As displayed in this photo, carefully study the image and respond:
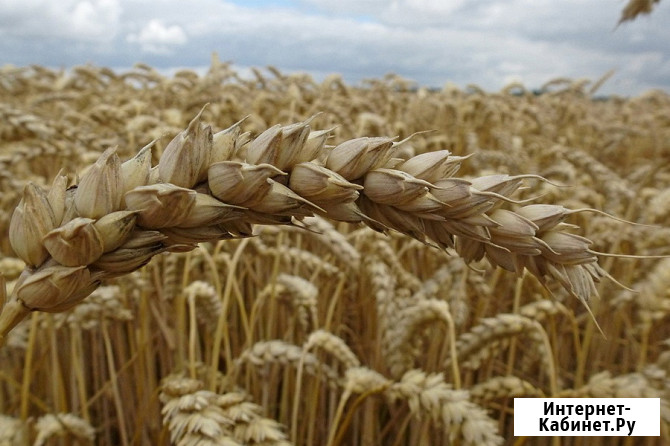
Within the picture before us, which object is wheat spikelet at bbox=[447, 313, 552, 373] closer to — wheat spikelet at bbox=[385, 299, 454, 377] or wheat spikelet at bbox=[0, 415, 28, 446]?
wheat spikelet at bbox=[385, 299, 454, 377]

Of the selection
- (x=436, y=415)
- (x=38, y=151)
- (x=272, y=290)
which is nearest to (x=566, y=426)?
(x=436, y=415)

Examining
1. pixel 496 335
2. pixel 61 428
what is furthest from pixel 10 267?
pixel 496 335

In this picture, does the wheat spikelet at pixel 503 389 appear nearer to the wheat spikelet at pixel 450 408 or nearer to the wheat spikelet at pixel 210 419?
the wheat spikelet at pixel 450 408

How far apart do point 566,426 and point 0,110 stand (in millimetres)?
1776

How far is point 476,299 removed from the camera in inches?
79.0

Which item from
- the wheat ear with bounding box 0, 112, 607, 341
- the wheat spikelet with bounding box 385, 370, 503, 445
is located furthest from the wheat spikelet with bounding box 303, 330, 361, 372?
the wheat ear with bounding box 0, 112, 607, 341

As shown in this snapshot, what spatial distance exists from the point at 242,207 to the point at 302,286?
95cm

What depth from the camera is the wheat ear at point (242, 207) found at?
417 millimetres

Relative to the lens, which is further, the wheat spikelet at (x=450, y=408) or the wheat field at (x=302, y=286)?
the wheat spikelet at (x=450, y=408)

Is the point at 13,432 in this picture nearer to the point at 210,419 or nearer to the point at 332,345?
the point at 210,419

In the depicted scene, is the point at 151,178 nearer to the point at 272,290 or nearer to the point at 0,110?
the point at 272,290

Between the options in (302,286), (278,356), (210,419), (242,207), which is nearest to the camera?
(242,207)

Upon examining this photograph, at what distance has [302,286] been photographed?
137cm

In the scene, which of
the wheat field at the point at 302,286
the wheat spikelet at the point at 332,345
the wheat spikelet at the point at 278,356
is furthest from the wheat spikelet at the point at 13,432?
the wheat spikelet at the point at 332,345
